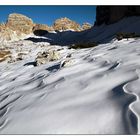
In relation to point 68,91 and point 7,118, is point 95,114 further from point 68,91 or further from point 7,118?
point 7,118

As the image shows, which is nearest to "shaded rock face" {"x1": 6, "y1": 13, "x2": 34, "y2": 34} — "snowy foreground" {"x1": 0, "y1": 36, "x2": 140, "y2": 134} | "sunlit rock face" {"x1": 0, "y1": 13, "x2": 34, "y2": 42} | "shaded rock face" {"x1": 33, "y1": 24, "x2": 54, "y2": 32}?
"sunlit rock face" {"x1": 0, "y1": 13, "x2": 34, "y2": 42}

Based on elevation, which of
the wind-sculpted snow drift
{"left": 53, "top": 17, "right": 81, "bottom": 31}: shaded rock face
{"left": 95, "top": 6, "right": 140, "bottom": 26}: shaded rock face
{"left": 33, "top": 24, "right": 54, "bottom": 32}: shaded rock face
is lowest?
the wind-sculpted snow drift

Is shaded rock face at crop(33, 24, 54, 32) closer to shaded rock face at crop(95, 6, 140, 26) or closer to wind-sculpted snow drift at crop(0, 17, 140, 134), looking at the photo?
shaded rock face at crop(95, 6, 140, 26)

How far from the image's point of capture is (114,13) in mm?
42906

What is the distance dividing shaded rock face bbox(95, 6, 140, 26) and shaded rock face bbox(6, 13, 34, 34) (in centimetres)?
3587

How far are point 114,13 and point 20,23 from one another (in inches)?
2112

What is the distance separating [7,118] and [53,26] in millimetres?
95940

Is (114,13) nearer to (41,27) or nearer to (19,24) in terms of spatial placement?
(41,27)

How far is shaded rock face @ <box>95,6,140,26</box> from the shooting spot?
1465 inches

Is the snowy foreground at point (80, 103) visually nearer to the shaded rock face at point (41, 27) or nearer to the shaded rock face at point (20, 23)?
the shaded rock face at point (20, 23)

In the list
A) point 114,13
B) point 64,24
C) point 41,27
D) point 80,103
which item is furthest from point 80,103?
point 64,24

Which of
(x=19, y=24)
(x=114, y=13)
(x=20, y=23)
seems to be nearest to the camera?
(x=114, y=13)

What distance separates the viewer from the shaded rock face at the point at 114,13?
3722cm

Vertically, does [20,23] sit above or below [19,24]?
above
